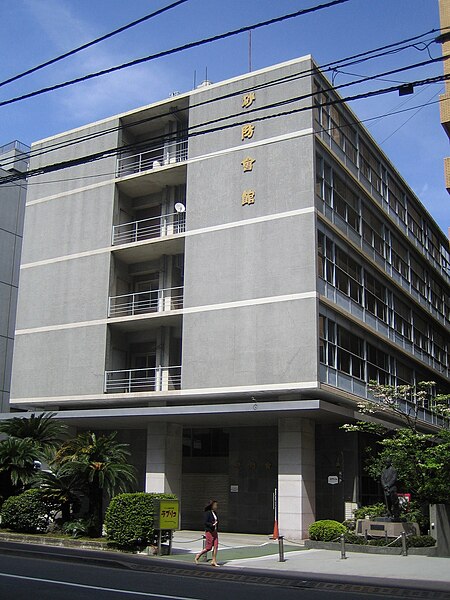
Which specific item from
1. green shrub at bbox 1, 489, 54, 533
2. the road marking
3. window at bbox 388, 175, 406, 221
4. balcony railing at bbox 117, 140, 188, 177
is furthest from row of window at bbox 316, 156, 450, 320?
the road marking

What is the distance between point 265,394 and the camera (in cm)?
2811

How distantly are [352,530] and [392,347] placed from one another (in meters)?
13.2

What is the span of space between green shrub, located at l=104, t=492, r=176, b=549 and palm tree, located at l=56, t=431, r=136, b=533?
4.74ft

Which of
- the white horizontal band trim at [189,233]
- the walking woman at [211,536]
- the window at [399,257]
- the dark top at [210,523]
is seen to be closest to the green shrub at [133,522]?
the walking woman at [211,536]

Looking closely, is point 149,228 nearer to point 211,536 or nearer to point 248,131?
point 248,131

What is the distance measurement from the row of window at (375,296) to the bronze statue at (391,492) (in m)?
8.16

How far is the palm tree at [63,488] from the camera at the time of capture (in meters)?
24.0

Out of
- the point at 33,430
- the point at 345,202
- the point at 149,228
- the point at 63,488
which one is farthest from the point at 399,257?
the point at 63,488

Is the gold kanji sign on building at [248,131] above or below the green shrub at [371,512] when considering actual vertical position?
above

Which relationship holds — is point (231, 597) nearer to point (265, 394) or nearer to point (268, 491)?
point (265, 394)

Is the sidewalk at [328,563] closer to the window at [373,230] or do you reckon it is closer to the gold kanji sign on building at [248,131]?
the window at [373,230]

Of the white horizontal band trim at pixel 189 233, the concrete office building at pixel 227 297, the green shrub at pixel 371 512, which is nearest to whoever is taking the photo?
the green shrub at pixel 371 512

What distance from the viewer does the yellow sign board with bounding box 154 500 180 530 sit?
2053cm

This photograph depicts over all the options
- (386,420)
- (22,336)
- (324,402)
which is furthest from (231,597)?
(22,336)
